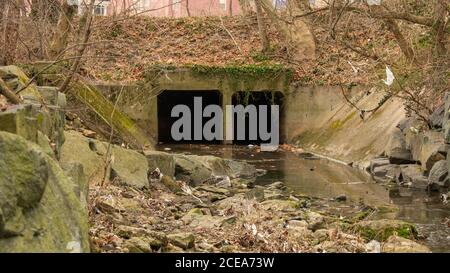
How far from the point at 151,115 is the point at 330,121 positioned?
548 centimetres

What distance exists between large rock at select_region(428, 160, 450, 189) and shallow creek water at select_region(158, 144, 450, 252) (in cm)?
24

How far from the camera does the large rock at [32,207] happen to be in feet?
15.2

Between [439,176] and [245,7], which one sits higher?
[245,7]

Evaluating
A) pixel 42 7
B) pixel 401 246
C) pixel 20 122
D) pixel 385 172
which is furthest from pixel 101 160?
pixel 385 172

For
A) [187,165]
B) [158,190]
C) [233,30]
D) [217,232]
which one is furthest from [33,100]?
[233,30]

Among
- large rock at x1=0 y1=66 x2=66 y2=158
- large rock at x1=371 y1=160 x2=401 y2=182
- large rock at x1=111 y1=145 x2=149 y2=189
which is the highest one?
large rock at x1=0 y1=66 x2=66 y2=158

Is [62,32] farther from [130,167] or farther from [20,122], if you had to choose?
[20,122]

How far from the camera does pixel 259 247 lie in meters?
7.01

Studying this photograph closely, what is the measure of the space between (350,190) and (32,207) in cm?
920

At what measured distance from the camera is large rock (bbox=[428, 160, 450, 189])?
1267cm

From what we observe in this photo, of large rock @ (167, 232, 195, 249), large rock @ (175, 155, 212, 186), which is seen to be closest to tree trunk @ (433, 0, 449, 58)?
large rock @ (175, 155, 212, 186)

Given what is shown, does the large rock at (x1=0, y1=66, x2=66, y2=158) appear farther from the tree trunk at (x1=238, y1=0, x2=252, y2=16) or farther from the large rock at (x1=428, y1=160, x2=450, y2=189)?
the tree trunk at (x1=238, y1=0, x2=252, y2=16)

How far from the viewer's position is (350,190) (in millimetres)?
13367

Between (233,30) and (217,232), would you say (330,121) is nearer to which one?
(233,30)
